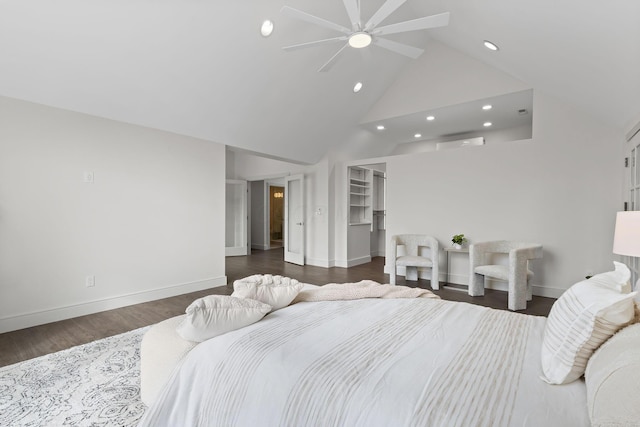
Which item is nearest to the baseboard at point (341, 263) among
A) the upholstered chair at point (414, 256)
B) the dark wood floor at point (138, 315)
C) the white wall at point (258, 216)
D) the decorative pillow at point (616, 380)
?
the dark wood floor at point (138, 315)

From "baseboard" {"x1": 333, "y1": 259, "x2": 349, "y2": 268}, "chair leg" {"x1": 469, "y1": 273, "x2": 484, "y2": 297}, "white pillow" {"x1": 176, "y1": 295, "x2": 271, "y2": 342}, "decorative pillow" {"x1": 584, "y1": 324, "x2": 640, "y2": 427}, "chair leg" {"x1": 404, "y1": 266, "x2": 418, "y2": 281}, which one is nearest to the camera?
"decorative pillow" {"x1": 584, "y1": 324, "x2": 640, "y2": 427}

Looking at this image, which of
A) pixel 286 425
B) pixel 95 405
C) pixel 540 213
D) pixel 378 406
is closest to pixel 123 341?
pixel 95 405

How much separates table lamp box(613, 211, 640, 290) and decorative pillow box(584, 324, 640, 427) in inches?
63.5

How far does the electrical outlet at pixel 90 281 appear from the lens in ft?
11.5

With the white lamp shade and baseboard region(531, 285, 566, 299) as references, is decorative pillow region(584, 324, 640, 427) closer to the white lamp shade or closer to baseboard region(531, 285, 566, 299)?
the white lamp shade

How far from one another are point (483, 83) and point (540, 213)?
86.7 inches

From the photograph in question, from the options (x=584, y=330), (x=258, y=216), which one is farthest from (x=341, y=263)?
(x=584, y=330)

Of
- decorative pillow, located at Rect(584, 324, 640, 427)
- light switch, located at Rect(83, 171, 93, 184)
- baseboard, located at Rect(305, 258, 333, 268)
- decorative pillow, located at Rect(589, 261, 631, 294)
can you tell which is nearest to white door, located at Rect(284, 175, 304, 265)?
baseboard, located at Rect(305, 258, 333, 268)

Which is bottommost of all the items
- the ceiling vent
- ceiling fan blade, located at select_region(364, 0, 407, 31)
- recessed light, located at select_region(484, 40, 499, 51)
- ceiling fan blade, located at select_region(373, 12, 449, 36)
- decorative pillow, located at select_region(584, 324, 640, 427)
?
decorative pillow, located at select_region(584, 324, 640, 427)

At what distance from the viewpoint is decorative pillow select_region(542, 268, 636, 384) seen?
1029 millimetres

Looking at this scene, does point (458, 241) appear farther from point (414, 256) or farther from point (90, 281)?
point (90, 281)

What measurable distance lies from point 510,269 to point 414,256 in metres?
1.58

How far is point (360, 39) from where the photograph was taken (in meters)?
2.85

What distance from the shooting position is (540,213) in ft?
14.6
